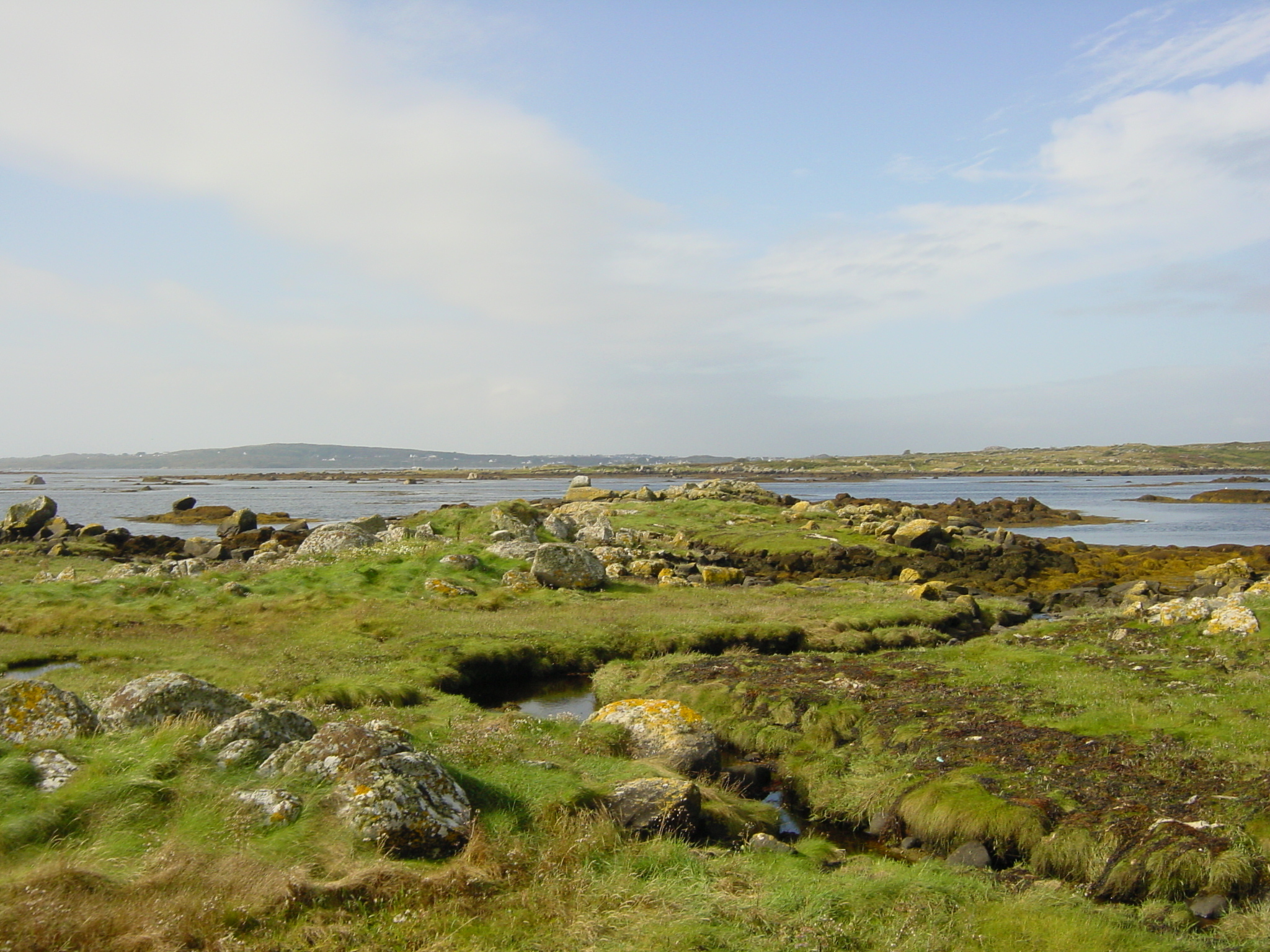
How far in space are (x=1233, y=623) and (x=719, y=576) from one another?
958 inches

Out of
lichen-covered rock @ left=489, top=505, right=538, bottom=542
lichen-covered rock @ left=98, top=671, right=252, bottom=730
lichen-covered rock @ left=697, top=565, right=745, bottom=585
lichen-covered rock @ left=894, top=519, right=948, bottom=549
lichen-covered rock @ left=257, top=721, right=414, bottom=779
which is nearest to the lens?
lichen-covered rock @ left=257, top=721, right=414, bottom=779

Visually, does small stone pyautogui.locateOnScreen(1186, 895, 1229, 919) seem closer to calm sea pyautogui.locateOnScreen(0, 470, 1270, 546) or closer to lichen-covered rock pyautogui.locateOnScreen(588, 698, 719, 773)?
lichen-covered rock pyautogui.locateOnScreen(588, 698, 719, 773)

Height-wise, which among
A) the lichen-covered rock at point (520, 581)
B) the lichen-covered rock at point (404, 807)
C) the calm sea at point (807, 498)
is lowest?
the calm sea at point (807, 498)

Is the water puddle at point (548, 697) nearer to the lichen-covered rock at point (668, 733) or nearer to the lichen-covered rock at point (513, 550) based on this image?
the lichen-covered rock at point (668, 733)

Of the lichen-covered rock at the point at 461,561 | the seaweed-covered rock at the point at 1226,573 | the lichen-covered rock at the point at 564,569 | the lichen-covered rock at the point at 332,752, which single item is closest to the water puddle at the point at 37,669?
the lichen-covered rock at the point at 332,752

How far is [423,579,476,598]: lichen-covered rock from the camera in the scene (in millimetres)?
34062

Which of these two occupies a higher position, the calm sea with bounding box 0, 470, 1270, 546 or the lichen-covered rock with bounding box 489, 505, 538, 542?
the lichen-covered rock with bounding box 489, 505, 538, 542

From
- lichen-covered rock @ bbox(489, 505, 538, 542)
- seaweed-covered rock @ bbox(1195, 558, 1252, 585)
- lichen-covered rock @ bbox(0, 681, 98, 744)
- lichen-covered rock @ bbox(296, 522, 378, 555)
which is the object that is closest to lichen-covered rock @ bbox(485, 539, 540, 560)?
lichen-covered rock @ bbox(489, 505, 538, 542)

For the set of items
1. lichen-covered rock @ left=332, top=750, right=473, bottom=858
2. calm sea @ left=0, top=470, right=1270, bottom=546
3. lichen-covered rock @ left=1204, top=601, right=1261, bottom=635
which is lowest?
calm sea @ left=0, top=470, right=1270, bottom=546

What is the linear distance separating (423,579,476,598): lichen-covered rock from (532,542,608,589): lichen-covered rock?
3604 mm

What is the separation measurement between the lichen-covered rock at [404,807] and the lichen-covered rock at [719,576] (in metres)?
33.5

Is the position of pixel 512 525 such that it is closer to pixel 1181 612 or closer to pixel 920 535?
pixel 920 535

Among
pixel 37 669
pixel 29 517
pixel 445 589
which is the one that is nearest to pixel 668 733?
pixel 37 669

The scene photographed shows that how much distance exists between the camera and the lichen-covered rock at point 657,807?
11.0 meters
